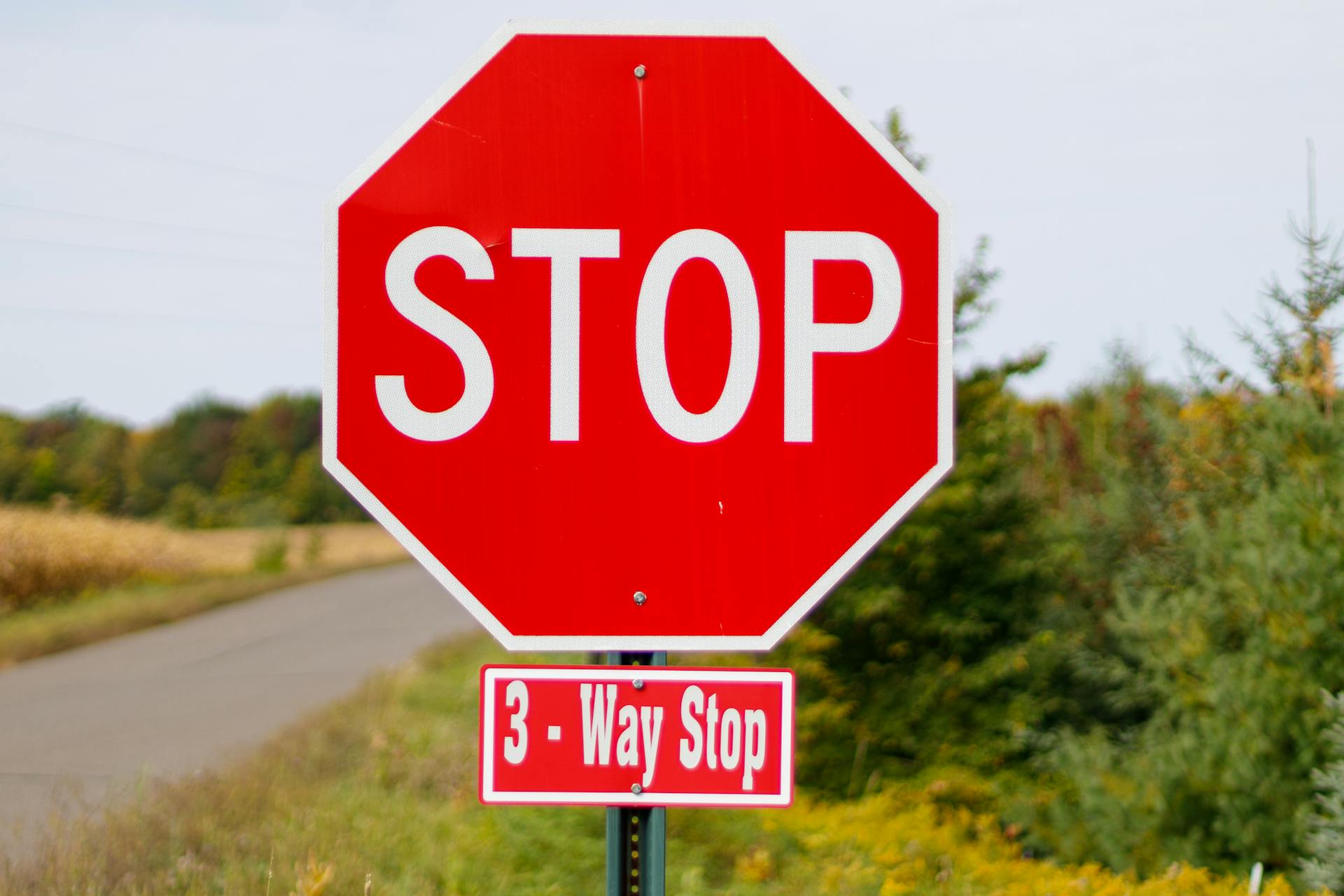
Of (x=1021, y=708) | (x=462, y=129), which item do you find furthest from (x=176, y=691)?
(x=462, y=129)

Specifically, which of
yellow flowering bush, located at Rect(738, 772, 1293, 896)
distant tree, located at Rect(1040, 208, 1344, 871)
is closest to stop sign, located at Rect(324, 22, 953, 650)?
yellow flowering bush, located at Rect(738, 772, 1293, 896)

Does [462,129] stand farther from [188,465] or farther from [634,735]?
[188,465]

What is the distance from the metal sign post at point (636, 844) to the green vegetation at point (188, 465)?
2809 cm

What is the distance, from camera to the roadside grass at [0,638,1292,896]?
12.2ft

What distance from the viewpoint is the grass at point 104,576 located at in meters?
13.7

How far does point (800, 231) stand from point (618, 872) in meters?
0.90

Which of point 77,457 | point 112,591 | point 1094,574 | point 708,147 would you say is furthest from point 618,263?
point 77,457

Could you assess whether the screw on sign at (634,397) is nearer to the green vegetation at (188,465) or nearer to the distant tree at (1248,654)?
the distant tree at (1248,654)

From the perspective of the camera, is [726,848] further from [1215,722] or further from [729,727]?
[729,727]

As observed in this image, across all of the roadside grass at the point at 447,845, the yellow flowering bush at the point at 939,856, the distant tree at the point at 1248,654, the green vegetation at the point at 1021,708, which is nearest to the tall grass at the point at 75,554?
the green vegetation at the point at 1021,708

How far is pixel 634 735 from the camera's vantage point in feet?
4.99

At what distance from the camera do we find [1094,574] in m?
8.85

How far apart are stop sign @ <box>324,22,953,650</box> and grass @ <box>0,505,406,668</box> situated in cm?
1205

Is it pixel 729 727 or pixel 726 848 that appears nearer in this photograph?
pixel 729 727
